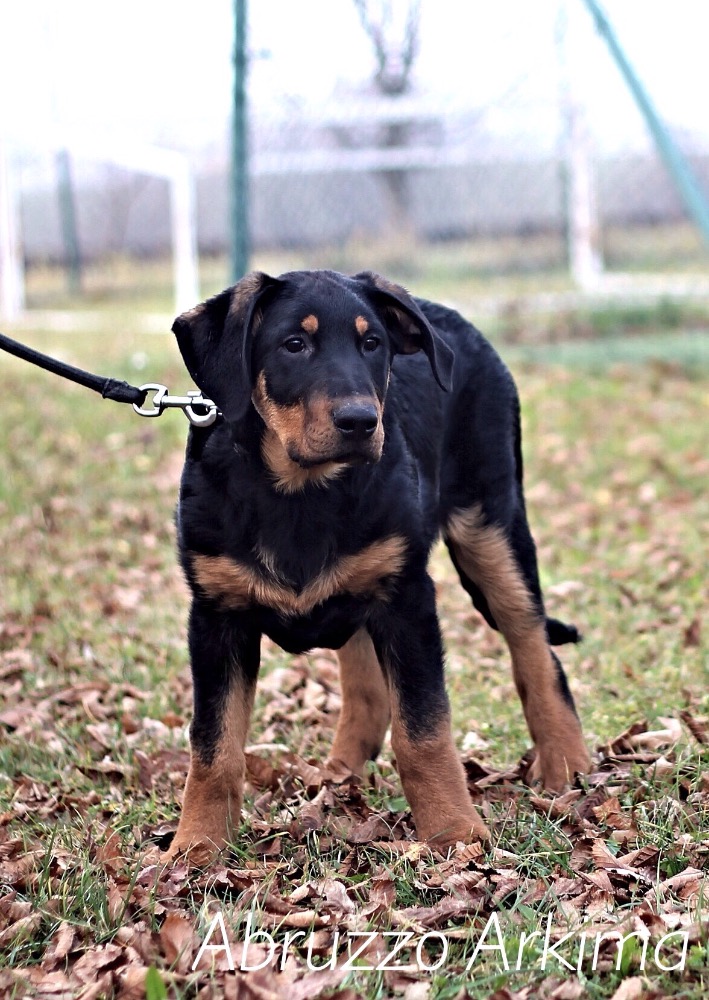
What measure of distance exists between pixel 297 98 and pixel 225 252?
7.16 metres

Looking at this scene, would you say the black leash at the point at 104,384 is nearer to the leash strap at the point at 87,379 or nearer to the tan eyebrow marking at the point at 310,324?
the leash strap at the point at 87,379

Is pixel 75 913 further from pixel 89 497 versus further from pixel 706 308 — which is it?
pixel 706 308

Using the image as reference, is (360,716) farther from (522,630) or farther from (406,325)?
(406,325)

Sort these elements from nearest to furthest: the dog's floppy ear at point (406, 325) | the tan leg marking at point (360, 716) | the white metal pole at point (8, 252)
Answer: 1. the dog's floppy ear at point (406, 325)
2. the tan leg marking at point (360, 716)
3. the white metal pole at point (8, 252)

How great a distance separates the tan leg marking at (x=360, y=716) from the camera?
477cm

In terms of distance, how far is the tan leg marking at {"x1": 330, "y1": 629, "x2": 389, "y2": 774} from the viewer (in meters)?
4.77

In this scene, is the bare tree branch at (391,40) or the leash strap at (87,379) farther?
the bare tree branch at (391,40)

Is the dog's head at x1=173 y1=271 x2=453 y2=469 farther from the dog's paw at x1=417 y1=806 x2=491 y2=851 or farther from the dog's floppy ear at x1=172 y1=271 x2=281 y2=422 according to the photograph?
the dog's paw at x1=417 y1=806 x2=491 y2=851

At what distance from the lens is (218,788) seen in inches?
154

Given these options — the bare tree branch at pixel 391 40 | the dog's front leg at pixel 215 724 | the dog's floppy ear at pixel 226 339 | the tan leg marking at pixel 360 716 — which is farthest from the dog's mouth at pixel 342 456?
the bare tree branch at pixel 391 40

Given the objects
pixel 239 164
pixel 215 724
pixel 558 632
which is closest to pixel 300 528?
pixel 215 724

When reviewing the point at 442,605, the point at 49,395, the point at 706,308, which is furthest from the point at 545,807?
the point at 706,308

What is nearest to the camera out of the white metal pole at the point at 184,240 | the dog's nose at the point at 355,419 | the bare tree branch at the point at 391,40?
the dog's nose at the point at 355,419

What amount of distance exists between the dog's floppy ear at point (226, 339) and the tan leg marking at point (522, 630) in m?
1.27
